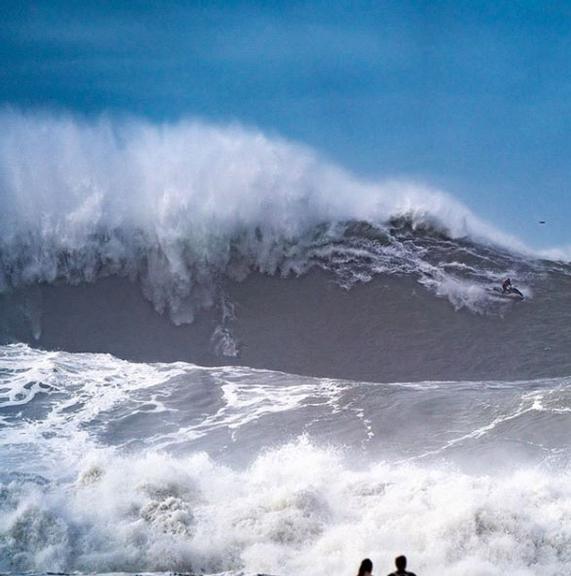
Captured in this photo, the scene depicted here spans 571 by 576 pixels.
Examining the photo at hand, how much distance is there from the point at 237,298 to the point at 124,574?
14.8m

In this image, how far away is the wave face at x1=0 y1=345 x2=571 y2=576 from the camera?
861 centimetres

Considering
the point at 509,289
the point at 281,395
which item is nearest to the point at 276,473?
the point at 281,395

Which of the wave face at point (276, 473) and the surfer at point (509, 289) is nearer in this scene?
the wave face at point (276, 473)

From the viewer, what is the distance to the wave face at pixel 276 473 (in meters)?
8.61

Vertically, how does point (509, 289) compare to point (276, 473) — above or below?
above

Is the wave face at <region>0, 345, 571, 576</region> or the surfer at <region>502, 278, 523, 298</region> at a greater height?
the surfer at <region>502, 278, 523, 298</region>

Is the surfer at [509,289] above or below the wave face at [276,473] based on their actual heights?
above

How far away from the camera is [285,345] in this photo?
64.8ft

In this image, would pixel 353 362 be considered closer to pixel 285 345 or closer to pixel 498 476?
pixel 285 345

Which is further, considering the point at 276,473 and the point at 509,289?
the point at 509,289

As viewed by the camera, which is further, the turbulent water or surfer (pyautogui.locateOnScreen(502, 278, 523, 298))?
surfer (pyautogui.locateOnScreen(502, 278, 523, 298))

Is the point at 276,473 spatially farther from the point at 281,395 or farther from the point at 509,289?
the point at 509,289

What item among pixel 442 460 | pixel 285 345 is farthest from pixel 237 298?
pixel 442 460

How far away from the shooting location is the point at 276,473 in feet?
37.7
